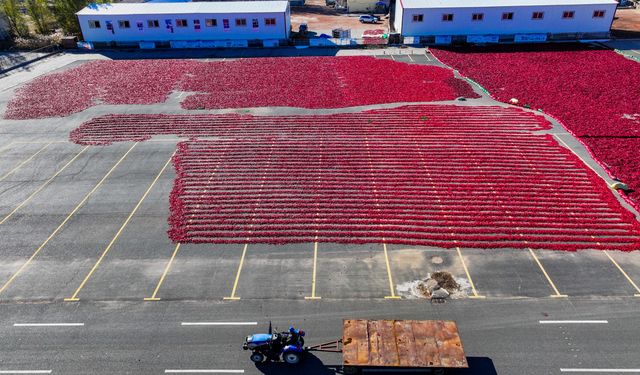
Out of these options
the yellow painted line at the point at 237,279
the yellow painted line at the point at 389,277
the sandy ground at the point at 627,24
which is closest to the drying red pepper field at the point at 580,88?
the sandy ground at the point at 627,24

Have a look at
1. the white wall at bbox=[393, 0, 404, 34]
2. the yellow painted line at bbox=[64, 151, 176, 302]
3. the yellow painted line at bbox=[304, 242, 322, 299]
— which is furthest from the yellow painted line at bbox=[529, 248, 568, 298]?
the white wall at bbox=[393, 0, 404, 34]

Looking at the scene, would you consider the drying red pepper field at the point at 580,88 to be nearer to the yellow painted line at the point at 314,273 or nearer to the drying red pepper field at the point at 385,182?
the drying red pepper field at the point at 385,182

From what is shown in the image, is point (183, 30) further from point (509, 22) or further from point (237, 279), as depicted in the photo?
point (237, 279)

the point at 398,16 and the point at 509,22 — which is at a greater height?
the point at 398,16

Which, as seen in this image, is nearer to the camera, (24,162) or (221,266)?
(221,266)

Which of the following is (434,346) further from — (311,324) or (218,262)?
(218,262)

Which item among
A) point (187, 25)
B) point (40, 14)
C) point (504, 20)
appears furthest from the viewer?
point (40, 14)

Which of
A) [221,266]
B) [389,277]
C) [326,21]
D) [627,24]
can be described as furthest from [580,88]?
[326,21]
